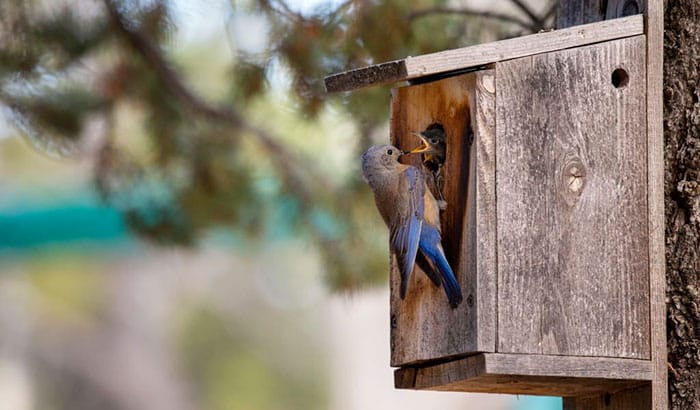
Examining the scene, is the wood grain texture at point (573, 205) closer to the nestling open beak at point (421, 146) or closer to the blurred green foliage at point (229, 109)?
the nestling open beak at point (421, 146)

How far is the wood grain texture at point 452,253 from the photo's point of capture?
2707mm

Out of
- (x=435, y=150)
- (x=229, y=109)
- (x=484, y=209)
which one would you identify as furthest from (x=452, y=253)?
(x=229, y=109)

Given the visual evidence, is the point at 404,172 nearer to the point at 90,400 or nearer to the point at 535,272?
the point at 535,272

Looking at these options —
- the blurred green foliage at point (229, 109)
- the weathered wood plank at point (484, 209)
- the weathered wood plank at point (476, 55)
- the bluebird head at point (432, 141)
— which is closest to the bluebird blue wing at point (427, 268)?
the weathered wood plank at point (484, 209)

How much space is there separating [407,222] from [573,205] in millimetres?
425

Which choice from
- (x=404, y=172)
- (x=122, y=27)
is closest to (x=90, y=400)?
(x=122, y=27)

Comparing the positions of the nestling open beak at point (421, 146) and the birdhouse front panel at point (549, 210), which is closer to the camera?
the birdhouse front panel at point (549, 210)

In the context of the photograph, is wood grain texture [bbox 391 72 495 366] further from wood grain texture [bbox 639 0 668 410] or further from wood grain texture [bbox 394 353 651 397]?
wood grain texture [bbox 639 0 668 410]

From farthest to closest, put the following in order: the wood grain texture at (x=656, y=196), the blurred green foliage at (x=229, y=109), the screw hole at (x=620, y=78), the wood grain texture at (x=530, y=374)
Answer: the blurred green foliage at (x=229, y=109), the screw hole at (x=620, y=78), the wood grain texture at (x=656, y=196), the wood grain texture at (x=530, y=374)

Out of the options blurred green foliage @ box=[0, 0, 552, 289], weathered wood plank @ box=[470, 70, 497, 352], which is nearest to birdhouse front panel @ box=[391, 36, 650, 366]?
weathered wood plank @ box=[470, 70, 497, 352]

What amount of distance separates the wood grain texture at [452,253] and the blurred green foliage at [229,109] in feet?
4.49

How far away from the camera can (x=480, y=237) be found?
8.94ft

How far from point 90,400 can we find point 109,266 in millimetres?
1653

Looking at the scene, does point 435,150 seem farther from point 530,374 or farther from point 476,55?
point 530,374
